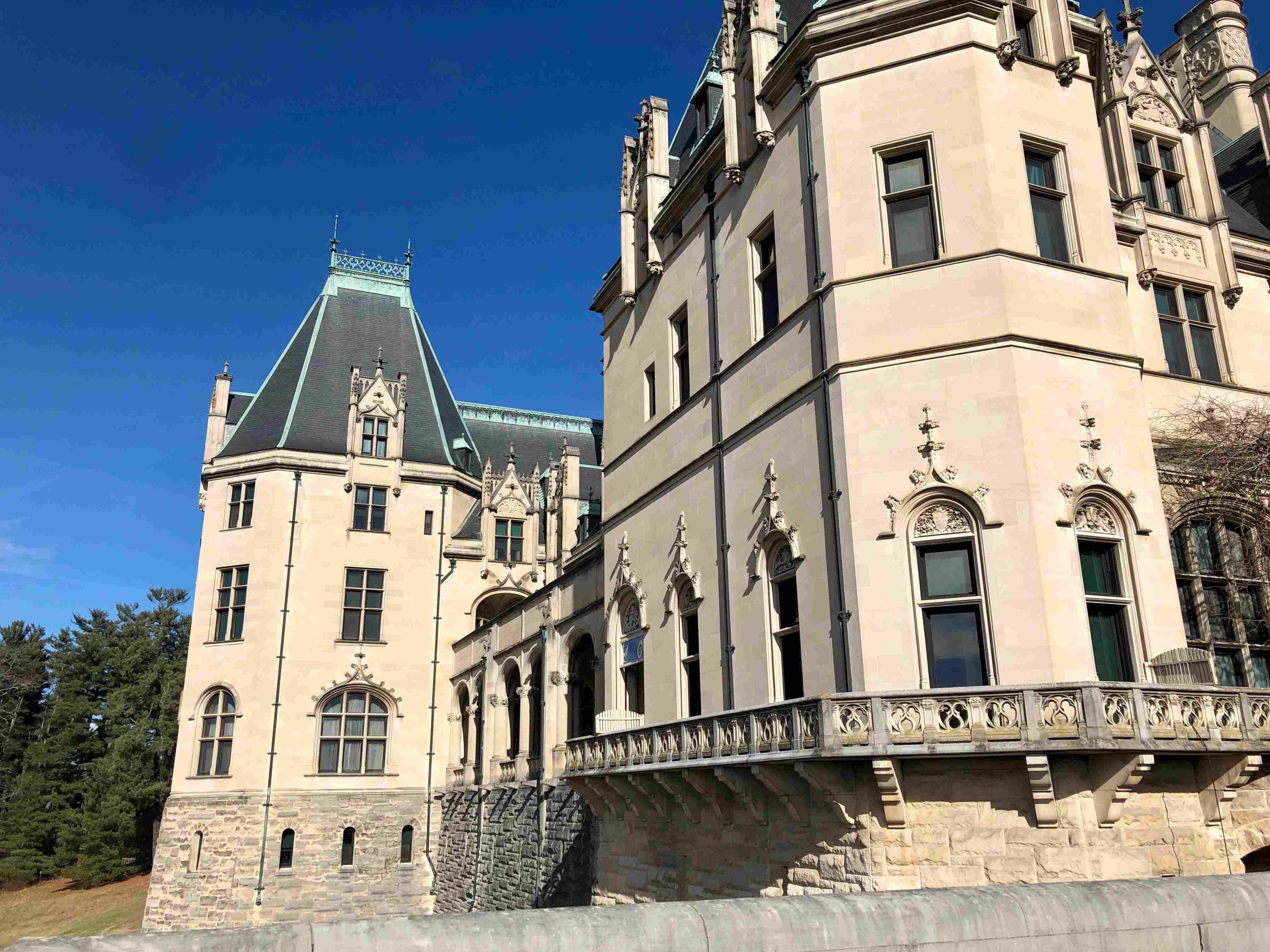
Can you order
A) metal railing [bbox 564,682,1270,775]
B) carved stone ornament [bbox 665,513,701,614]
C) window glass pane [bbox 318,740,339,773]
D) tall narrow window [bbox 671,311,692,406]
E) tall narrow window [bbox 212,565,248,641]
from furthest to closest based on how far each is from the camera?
tall narrow window [bbox 212,565,248,641]
window glass pane [bbox 318,740,339,773]
tall narrow window [bbox 671,311,692,406]
carved stone ornament [bbox 665,513,701,614]
metal railing [bbox 564,682,1270,775]

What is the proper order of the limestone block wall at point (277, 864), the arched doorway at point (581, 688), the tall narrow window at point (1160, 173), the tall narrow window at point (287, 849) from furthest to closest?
the tall narrow window at point (287, 849)
the limestone block wall at point (277, 864)
the arched doorway at point (581, 688)
the tall narrow window at point (1160, 173)

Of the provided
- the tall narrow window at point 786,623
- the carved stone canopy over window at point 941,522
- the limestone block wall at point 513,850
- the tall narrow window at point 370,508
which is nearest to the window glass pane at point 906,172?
the carved stone canopy over window at point 941,522

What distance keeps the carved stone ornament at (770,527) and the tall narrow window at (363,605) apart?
23400 millimetres

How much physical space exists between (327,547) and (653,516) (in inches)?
761

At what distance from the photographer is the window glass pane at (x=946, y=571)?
44.5 feet

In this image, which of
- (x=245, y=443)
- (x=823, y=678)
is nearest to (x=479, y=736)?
(x=245, y=443)

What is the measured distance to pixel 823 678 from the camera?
14.5 metres

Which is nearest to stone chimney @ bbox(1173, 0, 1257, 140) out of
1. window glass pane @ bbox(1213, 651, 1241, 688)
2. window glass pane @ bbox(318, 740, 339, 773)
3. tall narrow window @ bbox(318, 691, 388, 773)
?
window glass pane @ bbox(1213, 651, 1241, 688)

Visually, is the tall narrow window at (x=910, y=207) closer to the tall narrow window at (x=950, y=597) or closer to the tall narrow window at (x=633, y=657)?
the tall narrow window at (x=950, y=597)

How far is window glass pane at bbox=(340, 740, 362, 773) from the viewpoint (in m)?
35.3

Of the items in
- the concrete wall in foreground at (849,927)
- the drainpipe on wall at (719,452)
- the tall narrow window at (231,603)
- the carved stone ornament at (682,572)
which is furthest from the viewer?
the tall narrow window at (231,603)

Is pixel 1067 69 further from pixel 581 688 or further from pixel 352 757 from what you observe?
pixel 352 757

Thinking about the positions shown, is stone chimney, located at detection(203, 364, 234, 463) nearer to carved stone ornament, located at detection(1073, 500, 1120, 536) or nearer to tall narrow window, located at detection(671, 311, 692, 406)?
tall narrow window, located at detection(671, 311, 692, 406)

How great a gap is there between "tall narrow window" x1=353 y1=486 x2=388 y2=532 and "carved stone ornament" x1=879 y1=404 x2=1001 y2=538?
89.8ft
